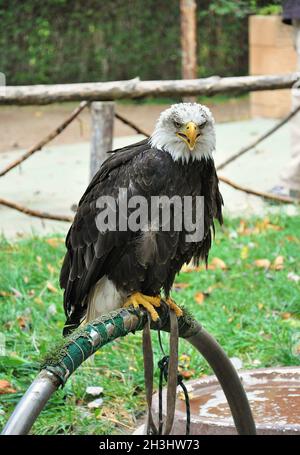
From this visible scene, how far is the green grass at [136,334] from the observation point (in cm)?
379

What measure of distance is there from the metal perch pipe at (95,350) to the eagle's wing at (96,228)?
0.32 meters

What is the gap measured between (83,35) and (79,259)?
11.4 metres

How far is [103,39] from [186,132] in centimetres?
1185

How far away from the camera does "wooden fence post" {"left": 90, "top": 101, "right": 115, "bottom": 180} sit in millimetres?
5824

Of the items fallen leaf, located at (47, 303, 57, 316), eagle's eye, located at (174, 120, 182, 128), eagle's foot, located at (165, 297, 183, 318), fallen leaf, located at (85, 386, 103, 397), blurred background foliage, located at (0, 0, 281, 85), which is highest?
blurred background foliage, located at (0, 0, 281, 85)

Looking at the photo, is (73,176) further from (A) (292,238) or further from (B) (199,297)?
(B) (199,297)

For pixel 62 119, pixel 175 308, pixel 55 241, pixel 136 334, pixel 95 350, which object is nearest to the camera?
pixel 95 350

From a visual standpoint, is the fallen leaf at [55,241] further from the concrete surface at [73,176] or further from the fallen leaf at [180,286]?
the fallen leaf at [180,286]

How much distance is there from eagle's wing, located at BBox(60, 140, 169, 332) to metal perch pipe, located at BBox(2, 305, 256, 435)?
32 cm

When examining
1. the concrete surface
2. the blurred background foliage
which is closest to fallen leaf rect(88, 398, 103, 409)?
the concrete surface

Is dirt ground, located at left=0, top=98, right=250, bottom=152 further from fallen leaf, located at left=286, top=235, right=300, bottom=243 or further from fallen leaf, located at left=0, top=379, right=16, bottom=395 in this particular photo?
fallen leaf, located at left=0, top=379, right=16, bottom=395

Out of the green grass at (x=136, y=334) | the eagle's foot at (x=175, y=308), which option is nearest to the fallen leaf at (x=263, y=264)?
the green grass at (x=136, y=334)

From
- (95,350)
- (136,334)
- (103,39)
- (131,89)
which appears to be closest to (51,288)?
(136,334)

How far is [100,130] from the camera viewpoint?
19.2 feet
